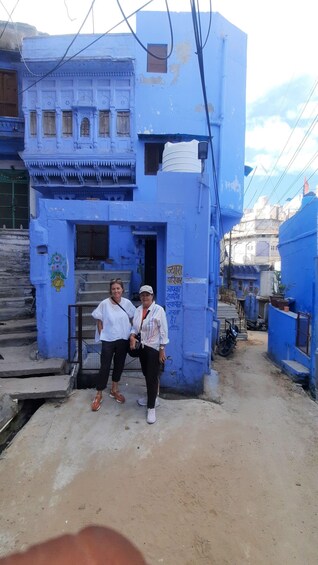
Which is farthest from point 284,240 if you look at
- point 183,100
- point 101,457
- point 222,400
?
point 101,457

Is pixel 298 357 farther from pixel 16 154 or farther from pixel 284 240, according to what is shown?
pixel 16 154

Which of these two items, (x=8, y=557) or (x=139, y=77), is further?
(x=139, y=77)

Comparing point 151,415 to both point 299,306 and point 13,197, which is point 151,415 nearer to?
point 299,306

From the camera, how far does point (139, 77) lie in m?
10.8

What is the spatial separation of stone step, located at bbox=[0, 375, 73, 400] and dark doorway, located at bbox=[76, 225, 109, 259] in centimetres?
706

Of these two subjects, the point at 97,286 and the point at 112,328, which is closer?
the point at 112,328

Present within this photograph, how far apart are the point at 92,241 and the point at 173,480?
370 inches

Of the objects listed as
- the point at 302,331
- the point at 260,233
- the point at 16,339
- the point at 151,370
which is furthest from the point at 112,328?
the point at 260,233

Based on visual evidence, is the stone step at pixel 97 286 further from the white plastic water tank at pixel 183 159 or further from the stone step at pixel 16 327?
the white plastic water tank at pixel 183 159

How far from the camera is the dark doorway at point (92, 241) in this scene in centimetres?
1137

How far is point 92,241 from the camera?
11.4 meters

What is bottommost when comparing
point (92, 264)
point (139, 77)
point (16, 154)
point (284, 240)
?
point (92, 264)

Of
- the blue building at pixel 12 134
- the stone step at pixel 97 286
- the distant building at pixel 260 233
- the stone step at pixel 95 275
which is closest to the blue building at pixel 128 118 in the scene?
the blue building at pixel 12 134

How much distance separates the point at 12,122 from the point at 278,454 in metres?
12.4
